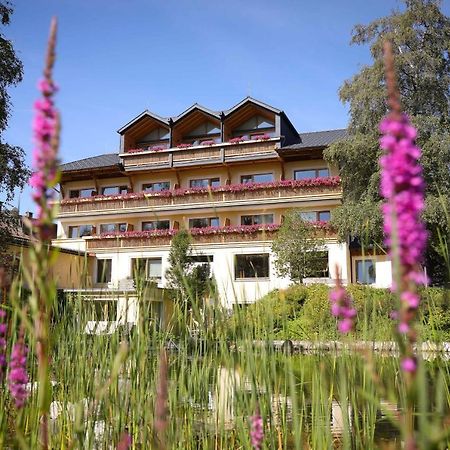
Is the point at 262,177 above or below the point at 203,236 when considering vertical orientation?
above

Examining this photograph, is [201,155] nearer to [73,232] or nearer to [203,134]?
[203,134]

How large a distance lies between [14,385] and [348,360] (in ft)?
5.61

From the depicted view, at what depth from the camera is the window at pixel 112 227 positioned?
28.0 m

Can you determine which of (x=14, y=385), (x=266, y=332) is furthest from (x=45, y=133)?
(x=266, y=332)

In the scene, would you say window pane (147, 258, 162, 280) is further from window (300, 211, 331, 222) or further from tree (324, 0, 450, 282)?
tree (324, 0, 450, 282)

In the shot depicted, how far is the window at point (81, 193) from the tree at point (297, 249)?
13.0 m

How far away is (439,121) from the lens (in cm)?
1895

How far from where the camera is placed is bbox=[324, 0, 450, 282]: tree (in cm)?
1866

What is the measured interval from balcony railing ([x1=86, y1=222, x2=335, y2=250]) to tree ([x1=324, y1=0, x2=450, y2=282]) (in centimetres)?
362

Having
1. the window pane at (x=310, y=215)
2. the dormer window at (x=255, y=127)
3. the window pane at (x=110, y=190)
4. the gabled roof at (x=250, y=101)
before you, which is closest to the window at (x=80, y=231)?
the window pane at (x=110, y=190)

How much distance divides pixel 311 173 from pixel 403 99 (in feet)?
24.4

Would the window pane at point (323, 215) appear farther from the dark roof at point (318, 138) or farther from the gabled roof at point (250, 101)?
the gabled roof at point (250, 101)

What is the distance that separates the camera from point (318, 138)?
27.4 meters

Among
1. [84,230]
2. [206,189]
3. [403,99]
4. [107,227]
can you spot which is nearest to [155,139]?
[107,227]
